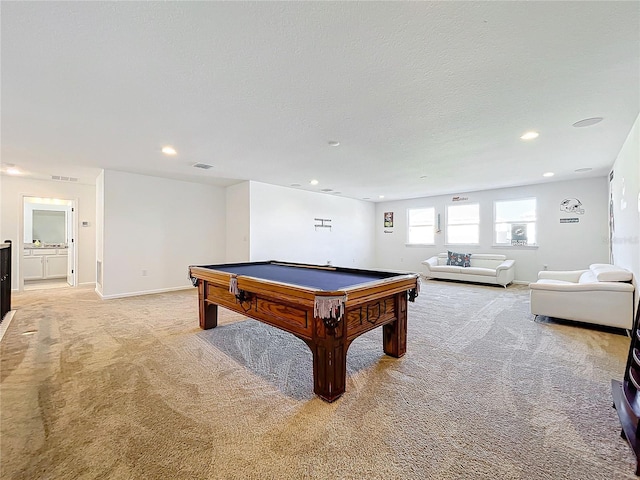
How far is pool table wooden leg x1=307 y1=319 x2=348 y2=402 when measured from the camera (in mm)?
1986

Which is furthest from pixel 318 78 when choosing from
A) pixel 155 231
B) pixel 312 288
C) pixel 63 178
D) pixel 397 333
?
pixel 63 178

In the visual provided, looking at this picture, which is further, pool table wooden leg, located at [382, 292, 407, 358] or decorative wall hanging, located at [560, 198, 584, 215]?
decorative wall hanging, located at [560, 198, 584, 215]

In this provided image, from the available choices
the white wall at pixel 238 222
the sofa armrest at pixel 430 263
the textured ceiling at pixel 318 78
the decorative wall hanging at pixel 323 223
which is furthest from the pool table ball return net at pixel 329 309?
the sofa armrest at pixel 430 263

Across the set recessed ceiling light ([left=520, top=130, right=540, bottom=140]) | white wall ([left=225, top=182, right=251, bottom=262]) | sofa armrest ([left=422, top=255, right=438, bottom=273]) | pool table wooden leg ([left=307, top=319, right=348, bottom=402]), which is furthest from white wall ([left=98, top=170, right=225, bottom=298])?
recessed ceiling light ([left=520, top=130, right=540, bottom=140])

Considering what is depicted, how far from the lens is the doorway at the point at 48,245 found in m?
6.56

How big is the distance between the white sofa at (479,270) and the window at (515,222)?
57 centimetres

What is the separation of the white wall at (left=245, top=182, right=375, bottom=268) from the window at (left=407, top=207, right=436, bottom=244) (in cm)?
135

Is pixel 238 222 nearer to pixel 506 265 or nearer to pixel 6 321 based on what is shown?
pixel 6 321

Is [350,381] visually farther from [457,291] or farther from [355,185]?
[355,185]

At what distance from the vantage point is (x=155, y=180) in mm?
5867

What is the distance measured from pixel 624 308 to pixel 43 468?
5.38m

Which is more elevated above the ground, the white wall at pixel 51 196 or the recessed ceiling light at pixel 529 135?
the recessed ceiling light at pixel 529 135

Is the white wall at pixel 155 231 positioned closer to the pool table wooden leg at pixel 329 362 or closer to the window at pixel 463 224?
the pool table wooden leg at pixel 329 362

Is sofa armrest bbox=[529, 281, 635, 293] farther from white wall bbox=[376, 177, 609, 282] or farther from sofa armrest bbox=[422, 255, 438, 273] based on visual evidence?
sofa armrest bbox=[422, 255, 438, 273]
